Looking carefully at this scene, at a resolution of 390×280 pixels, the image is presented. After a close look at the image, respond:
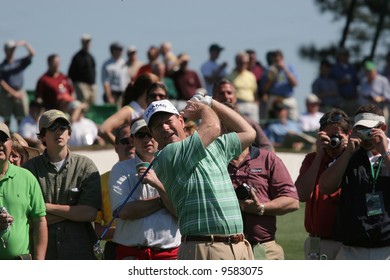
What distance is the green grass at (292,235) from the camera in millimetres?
14633

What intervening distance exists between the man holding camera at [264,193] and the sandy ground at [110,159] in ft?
21.1

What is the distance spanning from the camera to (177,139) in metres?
9.77

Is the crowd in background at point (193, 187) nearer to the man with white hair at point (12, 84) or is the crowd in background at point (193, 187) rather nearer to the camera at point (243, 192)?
the camera at point (243, 192)

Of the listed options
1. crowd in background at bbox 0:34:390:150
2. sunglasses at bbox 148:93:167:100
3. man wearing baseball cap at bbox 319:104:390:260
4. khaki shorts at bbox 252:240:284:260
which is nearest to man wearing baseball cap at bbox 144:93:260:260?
khaki shorts at bbox 252:240:284:260

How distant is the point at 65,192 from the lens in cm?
1129

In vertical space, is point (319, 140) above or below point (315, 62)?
above

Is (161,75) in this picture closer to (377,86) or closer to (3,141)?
(377,86)

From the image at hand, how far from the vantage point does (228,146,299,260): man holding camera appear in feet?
36.2

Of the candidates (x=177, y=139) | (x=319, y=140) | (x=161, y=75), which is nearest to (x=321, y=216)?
(x=319, y=140)

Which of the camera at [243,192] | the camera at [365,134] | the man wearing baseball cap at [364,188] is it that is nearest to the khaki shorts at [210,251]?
the camera at [243,192]

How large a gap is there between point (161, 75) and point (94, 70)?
1.64m

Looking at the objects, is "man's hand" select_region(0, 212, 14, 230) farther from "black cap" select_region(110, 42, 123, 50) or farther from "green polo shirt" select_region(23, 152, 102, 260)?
"black cap" select_region(110, 42, 123, 50)

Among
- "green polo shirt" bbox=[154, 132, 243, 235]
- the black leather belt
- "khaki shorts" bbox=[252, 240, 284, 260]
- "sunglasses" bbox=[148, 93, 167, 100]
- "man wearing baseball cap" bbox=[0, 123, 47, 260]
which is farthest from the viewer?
"sunglasses" bbox=[148, 93, 167, 100]

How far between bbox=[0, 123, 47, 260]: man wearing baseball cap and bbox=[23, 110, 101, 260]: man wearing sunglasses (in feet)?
1.68
